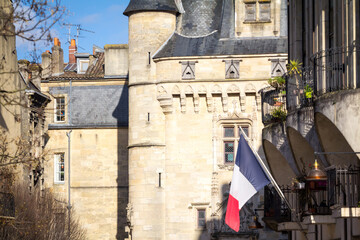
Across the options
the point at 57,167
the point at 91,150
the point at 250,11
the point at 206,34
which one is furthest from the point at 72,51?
the point at 250,11

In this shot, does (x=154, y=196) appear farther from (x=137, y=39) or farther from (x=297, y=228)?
(x=297, y=228)

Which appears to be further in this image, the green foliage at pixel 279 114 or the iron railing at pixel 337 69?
the green foliage at pixel 279 114

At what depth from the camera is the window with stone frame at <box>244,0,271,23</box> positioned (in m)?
51.0

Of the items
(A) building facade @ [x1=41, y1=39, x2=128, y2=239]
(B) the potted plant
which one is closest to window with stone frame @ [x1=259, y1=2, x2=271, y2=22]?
(A) building facade @ [x1=41, y1=39, x2=128, y2=239]

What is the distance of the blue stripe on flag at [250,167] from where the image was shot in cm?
2675

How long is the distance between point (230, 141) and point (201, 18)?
5.47m

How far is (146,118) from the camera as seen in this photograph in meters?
50.7

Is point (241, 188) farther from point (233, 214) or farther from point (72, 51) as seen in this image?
point (72, 51)

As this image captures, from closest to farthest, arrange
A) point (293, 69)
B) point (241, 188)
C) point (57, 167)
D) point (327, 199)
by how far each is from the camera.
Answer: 1. point (327, 199)
2. point (293, 69)
3. point (241, 188)
4. point (57, 167)

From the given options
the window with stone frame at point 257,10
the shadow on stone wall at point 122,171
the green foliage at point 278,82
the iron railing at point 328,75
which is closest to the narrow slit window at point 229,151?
the window with stone frame at point 257,10

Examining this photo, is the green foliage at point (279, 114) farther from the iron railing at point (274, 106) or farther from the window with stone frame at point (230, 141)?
the window with stone frame at point (230, 141)

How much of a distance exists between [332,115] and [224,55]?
95.9ft

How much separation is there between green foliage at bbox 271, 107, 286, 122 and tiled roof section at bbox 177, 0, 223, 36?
23.8m

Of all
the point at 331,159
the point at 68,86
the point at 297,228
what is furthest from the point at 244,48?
the point at 331,159
